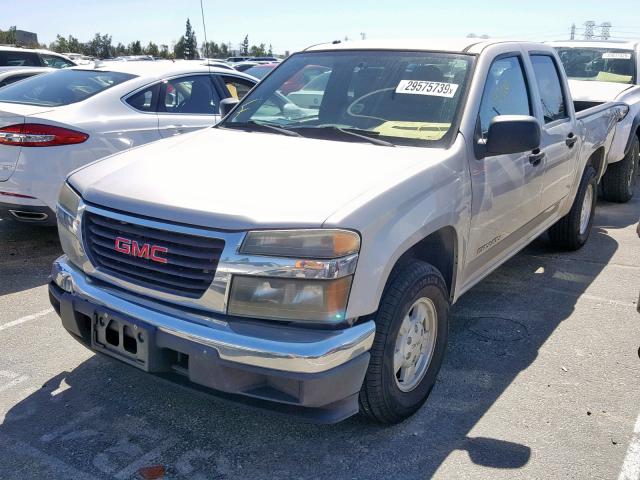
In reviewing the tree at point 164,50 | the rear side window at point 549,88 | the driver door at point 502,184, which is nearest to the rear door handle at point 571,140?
the rear side window at point 549,88

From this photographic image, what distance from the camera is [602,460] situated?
300cm

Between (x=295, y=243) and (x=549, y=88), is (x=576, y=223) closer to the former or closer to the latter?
(x=549, y=88)

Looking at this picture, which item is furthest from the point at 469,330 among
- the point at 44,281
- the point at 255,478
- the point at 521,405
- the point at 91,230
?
the point at 44,281

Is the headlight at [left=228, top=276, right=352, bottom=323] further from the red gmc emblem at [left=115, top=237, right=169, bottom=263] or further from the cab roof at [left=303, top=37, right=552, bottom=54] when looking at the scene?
the cab roof at [left=303, top=37, right=552, bottom=54]

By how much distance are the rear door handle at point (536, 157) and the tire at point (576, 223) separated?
1.49m

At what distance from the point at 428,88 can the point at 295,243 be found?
162 cm

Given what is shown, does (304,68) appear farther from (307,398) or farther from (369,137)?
(307,398)

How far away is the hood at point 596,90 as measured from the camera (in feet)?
23.6

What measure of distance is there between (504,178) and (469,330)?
108cm

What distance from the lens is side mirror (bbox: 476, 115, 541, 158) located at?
11.4ft

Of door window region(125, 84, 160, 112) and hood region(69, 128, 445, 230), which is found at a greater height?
door window region(125, 84, 160, 112)

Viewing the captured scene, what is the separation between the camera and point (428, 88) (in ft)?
12.3

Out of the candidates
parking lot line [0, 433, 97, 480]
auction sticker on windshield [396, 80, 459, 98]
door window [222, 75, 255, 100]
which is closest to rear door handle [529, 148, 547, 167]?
auction sticker on windshield [396, 80, 459, 98]

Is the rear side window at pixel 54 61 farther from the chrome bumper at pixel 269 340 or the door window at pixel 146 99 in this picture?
the chrome bumper at pixel 269 340
